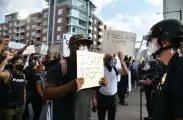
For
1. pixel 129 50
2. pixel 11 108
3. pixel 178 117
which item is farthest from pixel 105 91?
pixel 178 117

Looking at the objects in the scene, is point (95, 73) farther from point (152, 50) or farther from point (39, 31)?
point (39, 31)

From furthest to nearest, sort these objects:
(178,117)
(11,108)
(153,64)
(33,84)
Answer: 1. (153,64)
2. (33,84)
3. (11,108)
4. (178,117)

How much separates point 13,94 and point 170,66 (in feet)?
12.8

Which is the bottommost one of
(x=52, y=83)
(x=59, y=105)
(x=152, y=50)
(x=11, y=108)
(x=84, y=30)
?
(x=11, y=108)

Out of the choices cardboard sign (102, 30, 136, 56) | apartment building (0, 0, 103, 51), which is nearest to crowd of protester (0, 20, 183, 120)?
cardboard sign (102, 30, 136, 56)

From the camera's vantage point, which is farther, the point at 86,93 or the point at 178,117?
the point at 86,93

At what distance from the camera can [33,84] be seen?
6.94 m

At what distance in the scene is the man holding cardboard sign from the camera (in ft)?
10.6

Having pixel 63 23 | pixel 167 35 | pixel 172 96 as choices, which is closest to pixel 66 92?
pixel 167 35

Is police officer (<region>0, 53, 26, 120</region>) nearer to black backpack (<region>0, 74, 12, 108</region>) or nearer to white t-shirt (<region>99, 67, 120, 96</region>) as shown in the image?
black backpack (<region>0, 74, 12, 108</region>)

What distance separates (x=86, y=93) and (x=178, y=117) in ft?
5.98

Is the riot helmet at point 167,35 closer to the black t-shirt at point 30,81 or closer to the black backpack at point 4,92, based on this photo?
the black backpack at point 4,92

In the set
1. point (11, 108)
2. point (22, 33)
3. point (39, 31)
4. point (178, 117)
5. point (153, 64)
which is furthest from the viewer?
point (22, 33)

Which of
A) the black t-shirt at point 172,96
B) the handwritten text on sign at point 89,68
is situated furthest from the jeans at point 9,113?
the black t-shirt at point 172,96
